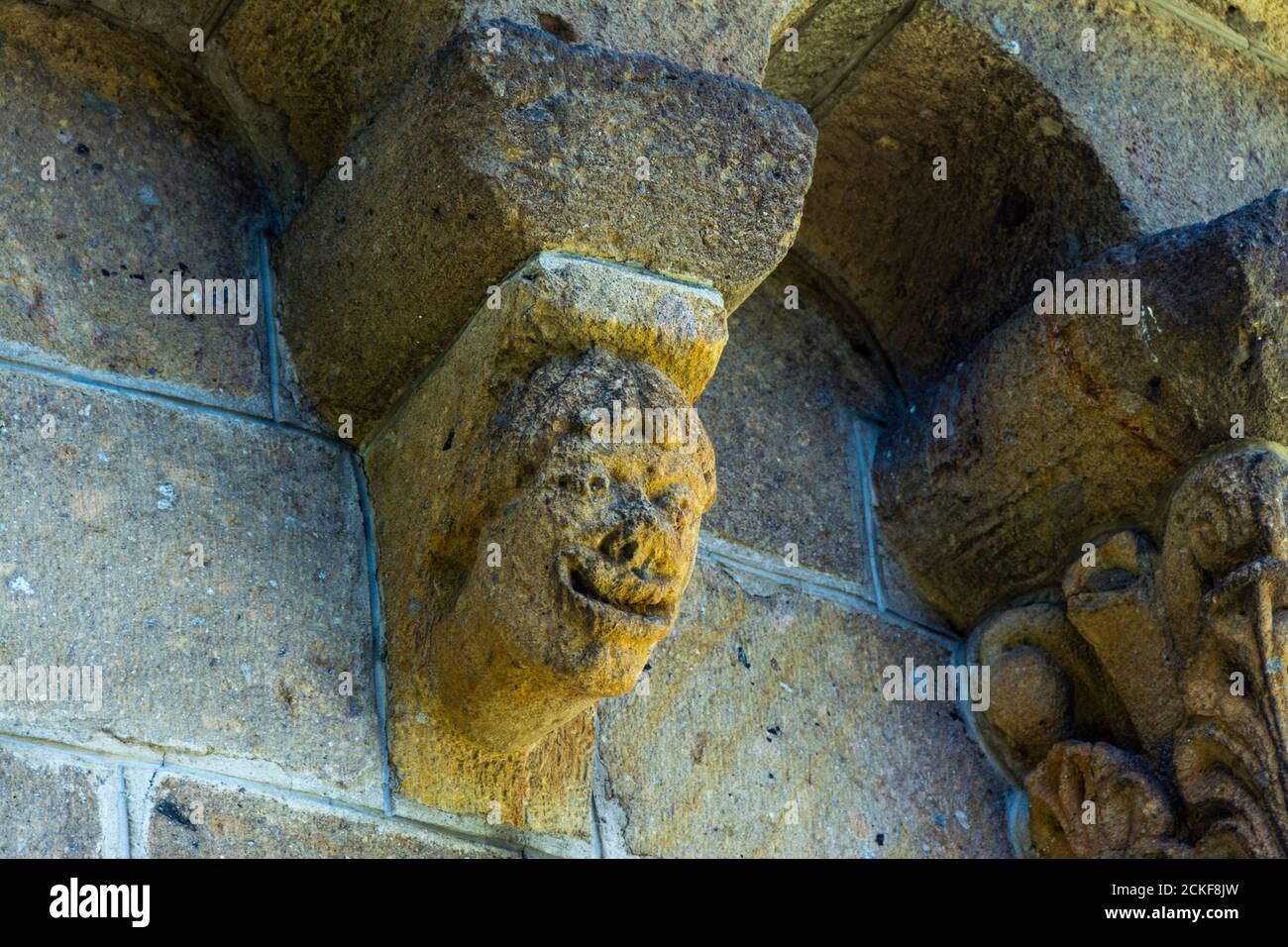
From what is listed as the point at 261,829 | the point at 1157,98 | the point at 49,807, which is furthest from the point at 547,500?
the point at 1157,98

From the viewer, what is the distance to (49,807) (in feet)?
6.89

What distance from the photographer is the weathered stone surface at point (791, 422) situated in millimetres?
2947

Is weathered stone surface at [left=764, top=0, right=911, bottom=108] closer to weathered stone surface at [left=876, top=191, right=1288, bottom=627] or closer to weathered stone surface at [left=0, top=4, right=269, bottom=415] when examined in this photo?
weathered stone surface at [left=876, top=191, right=1288, bottom=627]

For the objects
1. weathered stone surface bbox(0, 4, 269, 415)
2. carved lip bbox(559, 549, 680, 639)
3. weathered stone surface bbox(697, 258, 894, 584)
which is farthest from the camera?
weathered stone surface bbox(697, 258, 894, 584)

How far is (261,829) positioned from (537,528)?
18.7 inches

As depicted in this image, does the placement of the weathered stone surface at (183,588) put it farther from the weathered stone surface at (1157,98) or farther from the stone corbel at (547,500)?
the weathered stone surface at (1157,98)

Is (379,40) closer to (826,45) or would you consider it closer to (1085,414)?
(826,45)

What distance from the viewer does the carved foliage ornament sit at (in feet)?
8.46

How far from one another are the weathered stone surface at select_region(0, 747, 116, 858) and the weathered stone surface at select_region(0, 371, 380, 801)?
0.13 feet

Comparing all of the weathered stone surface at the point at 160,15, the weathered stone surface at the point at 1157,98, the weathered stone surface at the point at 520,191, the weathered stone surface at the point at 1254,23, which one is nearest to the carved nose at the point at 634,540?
the weathered stone surface at the point at 520,191

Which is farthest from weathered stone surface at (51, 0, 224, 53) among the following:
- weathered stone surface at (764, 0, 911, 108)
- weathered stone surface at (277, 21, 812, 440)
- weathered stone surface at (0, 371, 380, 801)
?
weathered stone surface at (764, 0, 911, 108)

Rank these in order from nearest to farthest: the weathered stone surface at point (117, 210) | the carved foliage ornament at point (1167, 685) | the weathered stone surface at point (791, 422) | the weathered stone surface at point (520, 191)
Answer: the weathered stone surface at point (520, 191)
the weathered stone surface at point (117, 210)
the carved foliage ornament at point (1167, 685)
the weathered stone surface at point (791, 422)
